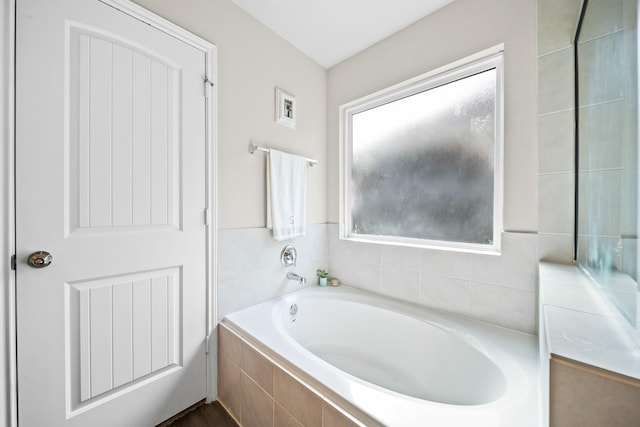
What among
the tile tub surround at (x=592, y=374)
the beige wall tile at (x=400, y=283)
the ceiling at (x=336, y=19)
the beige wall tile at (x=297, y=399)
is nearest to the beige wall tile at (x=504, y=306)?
the beige wall tile at (x=400, y=283)

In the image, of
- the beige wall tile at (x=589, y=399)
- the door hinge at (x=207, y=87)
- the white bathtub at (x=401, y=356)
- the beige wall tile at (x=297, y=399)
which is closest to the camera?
the beige wall tile at (x=589, y=399)

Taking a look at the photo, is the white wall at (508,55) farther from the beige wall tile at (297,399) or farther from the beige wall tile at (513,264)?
the beige wall tile at (297,399)

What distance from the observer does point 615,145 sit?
2.28 feet

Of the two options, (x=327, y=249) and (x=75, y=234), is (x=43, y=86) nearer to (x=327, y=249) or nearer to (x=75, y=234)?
(x=75, y=234)

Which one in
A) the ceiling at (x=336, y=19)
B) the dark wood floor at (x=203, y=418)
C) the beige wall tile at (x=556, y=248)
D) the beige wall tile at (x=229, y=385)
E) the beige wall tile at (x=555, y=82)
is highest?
the ceiling at (x=336, y=19)

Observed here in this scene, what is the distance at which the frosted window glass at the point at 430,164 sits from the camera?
1.47 m

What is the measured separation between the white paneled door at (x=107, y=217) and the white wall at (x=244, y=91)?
0.45ft

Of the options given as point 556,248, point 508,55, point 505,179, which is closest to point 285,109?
point 508,55

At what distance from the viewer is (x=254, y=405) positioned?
1171mm

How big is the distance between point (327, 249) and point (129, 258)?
1452 mm

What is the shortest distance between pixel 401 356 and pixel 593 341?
115 centimetres

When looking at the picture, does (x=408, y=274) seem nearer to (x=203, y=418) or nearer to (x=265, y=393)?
(x=265, y=393)

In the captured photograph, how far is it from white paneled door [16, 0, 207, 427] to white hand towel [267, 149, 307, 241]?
444mm

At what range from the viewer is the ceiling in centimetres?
150
